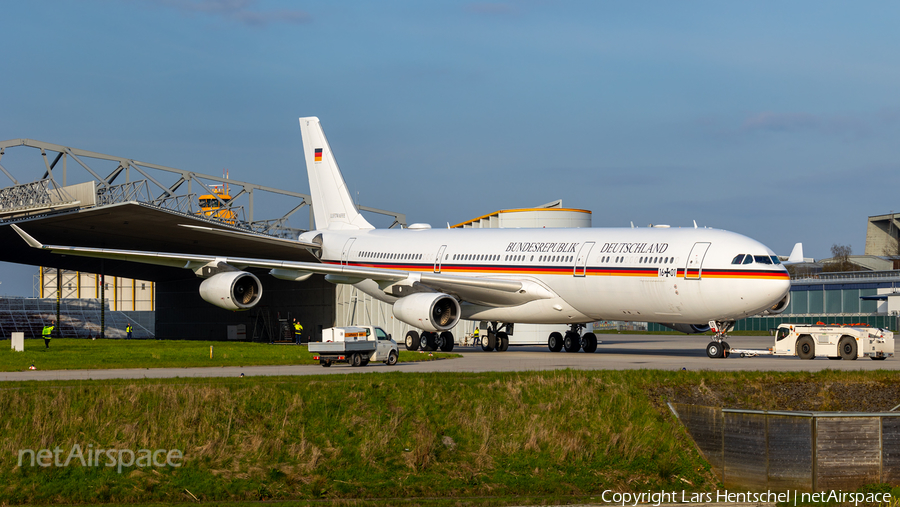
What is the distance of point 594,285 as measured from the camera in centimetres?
3334

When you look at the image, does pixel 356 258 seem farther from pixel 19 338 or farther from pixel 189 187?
pixel 189 187

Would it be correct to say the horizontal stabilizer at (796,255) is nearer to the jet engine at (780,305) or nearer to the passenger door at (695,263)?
the jet engine at (780,305)

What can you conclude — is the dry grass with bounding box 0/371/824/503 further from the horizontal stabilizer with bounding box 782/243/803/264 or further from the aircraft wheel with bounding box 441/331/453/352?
the aircraft wheel with bounding box 441/331/453/352

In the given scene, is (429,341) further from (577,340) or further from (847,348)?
(847,348)

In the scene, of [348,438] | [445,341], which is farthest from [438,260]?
[348,438]

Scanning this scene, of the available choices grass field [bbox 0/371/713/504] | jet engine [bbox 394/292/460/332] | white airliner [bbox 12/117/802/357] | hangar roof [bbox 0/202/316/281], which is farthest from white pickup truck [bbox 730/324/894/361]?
hangar roof [bbox 0/202/316/281]

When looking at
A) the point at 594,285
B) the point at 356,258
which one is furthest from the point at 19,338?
the point at 594,285

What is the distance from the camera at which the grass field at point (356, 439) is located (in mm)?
16109

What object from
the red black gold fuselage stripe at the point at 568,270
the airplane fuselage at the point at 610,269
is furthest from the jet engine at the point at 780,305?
the red black gold fuselage stripe at the point at 568,270

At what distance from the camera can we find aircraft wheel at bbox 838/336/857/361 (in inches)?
1231

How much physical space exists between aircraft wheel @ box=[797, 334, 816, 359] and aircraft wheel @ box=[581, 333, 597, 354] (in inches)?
355

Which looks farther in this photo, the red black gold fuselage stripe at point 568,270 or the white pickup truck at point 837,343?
the white pickup truck at point 837,343

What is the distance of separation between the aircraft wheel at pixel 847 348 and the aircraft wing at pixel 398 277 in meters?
10.6

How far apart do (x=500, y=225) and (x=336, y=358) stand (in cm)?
2777
